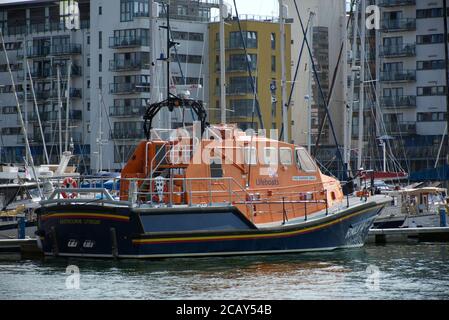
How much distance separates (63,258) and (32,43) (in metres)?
63.5

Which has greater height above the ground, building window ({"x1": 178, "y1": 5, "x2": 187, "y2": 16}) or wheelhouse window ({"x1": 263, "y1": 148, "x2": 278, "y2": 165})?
building window ({"x1": 178, "y1": 5, "x2": 187, "y2": 16})

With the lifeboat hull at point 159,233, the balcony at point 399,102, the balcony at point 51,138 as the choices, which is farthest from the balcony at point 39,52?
the lifeboat hull at point 159,233

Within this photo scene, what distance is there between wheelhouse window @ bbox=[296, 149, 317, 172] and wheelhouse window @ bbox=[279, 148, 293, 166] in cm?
27

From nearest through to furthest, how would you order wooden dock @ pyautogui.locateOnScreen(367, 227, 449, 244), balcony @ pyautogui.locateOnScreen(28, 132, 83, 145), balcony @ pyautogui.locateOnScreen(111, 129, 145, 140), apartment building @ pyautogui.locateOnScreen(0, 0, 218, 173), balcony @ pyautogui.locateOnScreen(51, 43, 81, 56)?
wooden dock @ pyautogui.locateOnScreen(367, 227, 449, 244)
apartment building @ pyautogui.locateOnScreen(0, 0, 218, 173)
balcony @ pyautogui.locateOnScreen(111, 129, 145, 140)
balcony @ pyautogui.locateOnScreen(28, 132, 83, 145)
balcony @ pyautogui.locateOnScreen(51, 43, 81, 56)

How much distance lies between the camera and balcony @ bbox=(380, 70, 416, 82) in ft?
260

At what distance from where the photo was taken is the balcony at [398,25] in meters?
79.3

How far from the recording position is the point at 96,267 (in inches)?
1118

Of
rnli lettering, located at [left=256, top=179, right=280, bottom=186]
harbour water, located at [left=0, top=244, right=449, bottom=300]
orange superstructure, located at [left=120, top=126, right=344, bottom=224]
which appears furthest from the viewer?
rnli lettering, located at [left=256, top=179, right=280, bottom=186]

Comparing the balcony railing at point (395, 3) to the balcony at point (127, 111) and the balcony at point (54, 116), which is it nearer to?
the balcony at point (127, 111)

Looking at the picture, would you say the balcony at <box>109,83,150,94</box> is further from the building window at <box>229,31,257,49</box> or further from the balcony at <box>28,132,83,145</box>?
the building window at <box>229,31,257,49</box>

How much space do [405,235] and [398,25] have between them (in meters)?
44.5

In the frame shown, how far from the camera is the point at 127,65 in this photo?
84562mm

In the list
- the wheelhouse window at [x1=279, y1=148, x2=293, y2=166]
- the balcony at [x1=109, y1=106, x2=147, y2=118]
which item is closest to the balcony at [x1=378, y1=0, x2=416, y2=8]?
A: the balcony at [x1=109, y1=106, x2=147, y2=118]
